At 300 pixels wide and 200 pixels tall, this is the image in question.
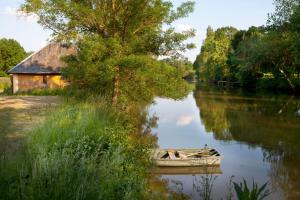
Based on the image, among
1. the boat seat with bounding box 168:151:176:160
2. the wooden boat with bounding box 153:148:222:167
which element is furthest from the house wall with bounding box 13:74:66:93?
the wooden boat with bounding box 153:148:222:167

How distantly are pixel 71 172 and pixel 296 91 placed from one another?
54.6 meters

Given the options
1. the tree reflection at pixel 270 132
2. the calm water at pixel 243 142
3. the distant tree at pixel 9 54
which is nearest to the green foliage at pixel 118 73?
the calm water at pixel 243 142

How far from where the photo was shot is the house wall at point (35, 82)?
36.8 meters

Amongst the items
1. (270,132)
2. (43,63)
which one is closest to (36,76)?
(43,63)

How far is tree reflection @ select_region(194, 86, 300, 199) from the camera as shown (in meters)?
14.2

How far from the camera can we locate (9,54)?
9450cm

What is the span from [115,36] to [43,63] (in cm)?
2089

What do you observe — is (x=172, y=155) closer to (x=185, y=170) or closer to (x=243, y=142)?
(x=185, y=170)

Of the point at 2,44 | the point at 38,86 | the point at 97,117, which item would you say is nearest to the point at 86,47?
the point at 97,117

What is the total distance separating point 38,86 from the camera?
36.8 meters

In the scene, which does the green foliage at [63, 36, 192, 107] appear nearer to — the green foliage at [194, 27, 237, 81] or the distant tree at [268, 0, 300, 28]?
the distant tree at [268, 0, 300, 28]

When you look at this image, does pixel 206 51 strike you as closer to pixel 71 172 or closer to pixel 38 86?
pixel 38 86

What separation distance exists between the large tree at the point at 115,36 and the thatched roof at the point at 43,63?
696 inches

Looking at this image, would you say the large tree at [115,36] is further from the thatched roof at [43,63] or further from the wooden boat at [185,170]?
the thatched roof at [43,63]
